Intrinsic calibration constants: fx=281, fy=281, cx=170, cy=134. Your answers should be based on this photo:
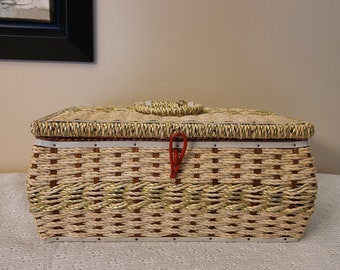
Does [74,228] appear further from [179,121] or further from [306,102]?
[306,102]

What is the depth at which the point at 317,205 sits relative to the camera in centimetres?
73

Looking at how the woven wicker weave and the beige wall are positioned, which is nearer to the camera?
the woven wicker weave

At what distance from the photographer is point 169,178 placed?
1.75 ft

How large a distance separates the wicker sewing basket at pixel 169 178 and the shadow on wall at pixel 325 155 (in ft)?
1.50

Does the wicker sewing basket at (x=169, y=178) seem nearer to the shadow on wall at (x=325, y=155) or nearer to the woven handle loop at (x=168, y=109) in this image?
the woven handle loop at (x=168, y=109)

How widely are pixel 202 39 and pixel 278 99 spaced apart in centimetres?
31

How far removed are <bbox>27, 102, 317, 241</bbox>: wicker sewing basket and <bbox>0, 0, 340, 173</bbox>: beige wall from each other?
341mm

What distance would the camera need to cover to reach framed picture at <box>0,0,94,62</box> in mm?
796

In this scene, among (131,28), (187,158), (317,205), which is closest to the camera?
(187,158)

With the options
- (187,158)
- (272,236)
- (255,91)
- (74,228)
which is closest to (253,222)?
(272,236)

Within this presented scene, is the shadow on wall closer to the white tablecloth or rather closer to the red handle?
the white tablecloth

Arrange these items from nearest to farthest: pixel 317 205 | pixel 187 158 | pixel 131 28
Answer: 1. pixel 187 158
2. pixel 317 205
3. pixel 131 28

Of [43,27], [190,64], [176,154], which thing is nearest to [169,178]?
[176,154]

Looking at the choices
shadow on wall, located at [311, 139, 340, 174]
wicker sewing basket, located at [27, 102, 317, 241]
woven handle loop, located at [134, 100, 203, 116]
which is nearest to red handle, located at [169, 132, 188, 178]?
wicker sewing basket, located at [27, 102, 317, 241]
